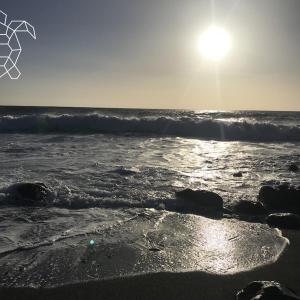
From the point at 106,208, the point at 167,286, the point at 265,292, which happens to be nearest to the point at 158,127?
the point at 106,208

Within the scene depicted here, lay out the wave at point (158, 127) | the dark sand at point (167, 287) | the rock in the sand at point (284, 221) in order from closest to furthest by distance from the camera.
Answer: the dark sand at point (167, 287) → the rock in the sand at point (284, 221) → the wave at point (158, 127)

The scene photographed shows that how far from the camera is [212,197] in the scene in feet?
23.3

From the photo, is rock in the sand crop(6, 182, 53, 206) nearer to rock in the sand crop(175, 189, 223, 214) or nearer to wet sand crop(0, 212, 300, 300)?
rock in the sand crop(175, 189, 223, 214)

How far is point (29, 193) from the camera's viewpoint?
7.21m

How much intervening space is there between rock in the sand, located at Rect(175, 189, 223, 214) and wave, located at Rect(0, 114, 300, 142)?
17777 mm

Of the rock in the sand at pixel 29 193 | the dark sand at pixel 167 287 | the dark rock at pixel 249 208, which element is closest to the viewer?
the dark sand at pixel 167 287

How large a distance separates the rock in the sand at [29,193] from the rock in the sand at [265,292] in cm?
423

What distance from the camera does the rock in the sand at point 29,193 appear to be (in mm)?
7074

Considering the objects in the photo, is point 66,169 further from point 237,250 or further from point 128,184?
point 237,250

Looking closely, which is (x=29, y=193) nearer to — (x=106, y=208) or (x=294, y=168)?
(x=106, y=208)

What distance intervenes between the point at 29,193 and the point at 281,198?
4309 mm

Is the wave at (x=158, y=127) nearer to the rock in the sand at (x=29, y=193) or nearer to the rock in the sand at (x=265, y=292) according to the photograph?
the rock in the sand at (x=29, y=193)

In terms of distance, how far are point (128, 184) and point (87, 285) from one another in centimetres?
465

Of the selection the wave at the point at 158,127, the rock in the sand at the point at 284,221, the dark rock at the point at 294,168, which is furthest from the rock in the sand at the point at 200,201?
the wave at the point at 158,127
